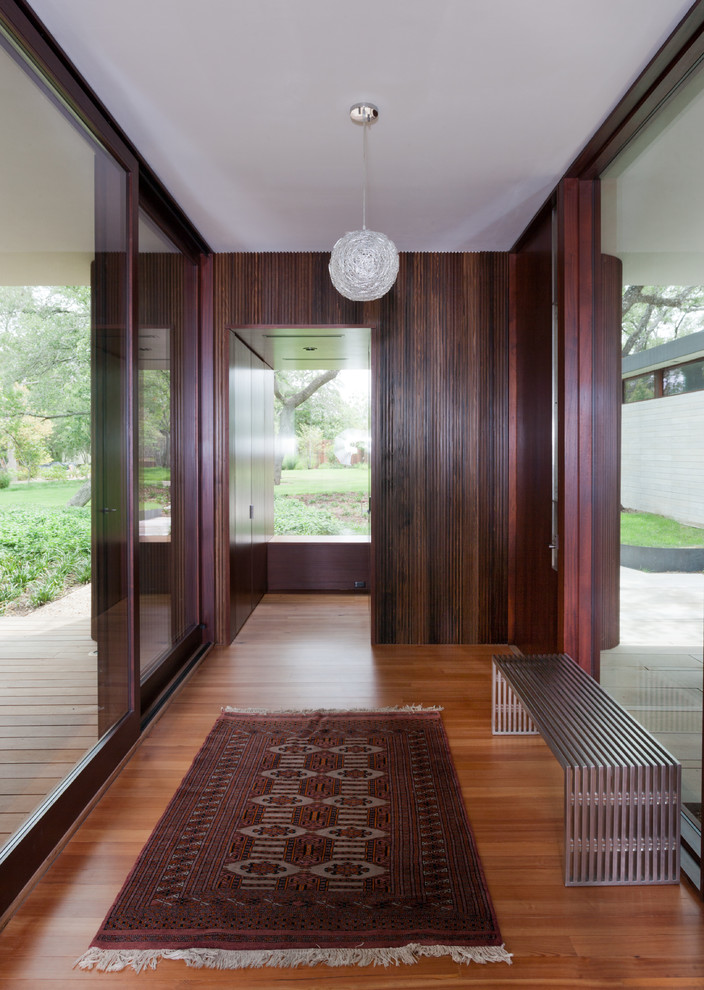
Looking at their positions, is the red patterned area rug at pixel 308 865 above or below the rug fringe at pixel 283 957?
above

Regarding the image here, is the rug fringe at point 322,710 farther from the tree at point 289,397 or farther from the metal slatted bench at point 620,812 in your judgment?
the tree at point 289,397

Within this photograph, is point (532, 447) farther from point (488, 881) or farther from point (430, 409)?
point (488, 881)

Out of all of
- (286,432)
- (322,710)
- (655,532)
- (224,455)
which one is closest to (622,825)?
(655,532)

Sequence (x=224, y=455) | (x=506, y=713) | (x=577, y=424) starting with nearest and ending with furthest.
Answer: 1. (x=506, y=713)
2. (x=577, y=424)
3. (x=224, y=455)

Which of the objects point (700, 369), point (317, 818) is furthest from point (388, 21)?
point (317, 818)

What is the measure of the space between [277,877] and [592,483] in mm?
2259

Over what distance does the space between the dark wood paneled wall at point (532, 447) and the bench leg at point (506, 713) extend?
493 mm

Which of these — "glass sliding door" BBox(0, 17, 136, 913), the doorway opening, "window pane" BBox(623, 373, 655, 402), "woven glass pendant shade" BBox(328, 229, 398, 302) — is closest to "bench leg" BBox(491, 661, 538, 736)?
"window pane" BBox(623, 373, 655, 402)

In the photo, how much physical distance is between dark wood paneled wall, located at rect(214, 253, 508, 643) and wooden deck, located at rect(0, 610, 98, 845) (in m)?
2.22

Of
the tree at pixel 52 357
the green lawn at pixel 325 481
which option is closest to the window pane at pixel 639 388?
the tree at pixel 52 357

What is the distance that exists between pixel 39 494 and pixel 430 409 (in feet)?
10.1

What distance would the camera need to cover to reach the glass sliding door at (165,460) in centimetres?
342

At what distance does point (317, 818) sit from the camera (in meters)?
2.51

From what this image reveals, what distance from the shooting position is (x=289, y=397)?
6.85 metres
